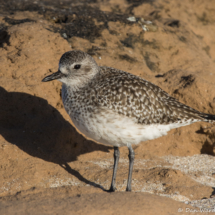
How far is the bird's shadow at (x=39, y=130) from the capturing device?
6.67m

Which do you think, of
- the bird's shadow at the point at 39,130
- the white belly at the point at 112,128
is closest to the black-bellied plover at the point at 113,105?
the white belly at the point at 112,128

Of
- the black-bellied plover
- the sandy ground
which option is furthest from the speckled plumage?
the sandy ground

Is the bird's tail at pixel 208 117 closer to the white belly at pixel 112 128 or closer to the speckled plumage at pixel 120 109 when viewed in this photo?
the speckled plumage at pixel 120 109

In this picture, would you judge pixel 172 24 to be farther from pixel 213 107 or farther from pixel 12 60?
pixel 12 60

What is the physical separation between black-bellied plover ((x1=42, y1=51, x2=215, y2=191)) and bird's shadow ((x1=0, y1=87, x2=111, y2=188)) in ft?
4.48

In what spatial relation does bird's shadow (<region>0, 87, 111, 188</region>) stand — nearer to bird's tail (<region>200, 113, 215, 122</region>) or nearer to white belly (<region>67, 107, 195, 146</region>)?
white belly (<region>67, 107, 195, 146</region>)

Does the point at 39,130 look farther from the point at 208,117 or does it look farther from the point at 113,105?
the point at 208,117

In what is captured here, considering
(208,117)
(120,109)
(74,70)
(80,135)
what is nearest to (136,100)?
(120,109)

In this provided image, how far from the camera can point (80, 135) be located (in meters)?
7.37

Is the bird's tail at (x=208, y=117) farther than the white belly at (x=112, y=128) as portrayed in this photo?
Yes

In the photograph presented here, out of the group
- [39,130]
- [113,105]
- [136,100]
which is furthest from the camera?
[39,130]

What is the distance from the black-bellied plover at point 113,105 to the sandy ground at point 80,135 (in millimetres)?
953

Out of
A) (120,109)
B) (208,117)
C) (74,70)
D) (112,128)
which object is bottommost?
(208,117)

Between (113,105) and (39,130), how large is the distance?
91.7 inches
